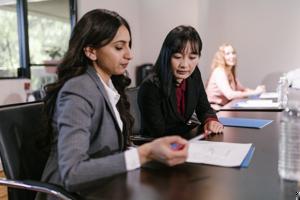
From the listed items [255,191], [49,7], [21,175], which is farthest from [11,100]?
[255,191]

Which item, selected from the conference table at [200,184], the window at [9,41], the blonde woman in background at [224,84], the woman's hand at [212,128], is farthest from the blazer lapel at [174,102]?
the window at [9,41]

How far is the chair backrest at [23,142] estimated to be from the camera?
1.08m

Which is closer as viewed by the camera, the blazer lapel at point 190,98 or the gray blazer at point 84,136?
the gray blazer at point 84,136

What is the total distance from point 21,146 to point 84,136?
0.36 meters

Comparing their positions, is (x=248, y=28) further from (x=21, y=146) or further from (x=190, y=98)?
(x=21, y=146)

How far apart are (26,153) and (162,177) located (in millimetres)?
528

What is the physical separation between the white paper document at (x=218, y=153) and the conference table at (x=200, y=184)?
0.04 metres

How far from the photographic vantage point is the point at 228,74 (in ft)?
11.7

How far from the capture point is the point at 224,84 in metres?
3.30

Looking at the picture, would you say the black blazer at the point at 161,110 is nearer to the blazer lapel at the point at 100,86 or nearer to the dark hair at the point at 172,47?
the dark hair at the point at 172,47

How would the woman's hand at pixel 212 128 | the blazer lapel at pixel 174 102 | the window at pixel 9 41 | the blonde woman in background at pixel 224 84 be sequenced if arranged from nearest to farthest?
the woman's hand at pixel 212 128, the blazer lapel at pixel 174 102, the blonde woman in background at pixel 224 84, the window at pixel 9 41

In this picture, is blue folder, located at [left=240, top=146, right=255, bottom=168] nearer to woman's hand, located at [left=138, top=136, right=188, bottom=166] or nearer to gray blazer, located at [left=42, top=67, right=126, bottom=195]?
woman's hand, located at [left=138, top=136, right=188, bottom=166]

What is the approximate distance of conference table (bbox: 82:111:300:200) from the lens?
76 cm

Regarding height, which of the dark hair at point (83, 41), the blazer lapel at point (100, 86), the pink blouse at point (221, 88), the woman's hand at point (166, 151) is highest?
the dark hair at point (83, 41)
